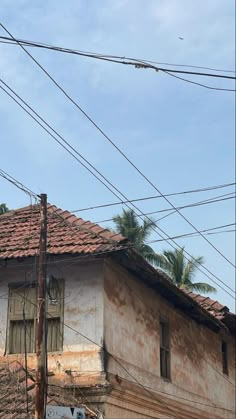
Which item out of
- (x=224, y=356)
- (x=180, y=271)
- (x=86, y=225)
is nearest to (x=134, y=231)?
(x=180, y=271)

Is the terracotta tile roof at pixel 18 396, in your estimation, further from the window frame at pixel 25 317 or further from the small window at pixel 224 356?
the small window at pixel 224 356

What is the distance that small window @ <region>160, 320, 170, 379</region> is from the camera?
16141 millimetres

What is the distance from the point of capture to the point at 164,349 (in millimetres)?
16344

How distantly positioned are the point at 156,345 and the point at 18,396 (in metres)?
5.22

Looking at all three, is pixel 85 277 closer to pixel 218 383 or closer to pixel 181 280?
pixel 218 383

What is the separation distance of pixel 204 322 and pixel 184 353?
165cm

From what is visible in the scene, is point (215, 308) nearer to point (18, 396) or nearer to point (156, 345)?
point (156, 345)

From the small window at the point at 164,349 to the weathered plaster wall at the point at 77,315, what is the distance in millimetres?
3680

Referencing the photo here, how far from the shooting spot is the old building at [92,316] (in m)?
12.7

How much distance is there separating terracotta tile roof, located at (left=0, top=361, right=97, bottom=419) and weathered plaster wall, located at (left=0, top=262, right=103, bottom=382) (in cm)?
59

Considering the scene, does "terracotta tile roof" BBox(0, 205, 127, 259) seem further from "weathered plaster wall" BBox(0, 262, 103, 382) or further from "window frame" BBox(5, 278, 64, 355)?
"window frame" BBox(5, 278, 64, 355)

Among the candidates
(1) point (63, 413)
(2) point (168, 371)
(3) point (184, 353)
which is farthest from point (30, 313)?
(3) point (184, 353)

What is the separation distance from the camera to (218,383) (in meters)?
19.8

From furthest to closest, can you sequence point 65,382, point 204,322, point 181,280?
point 181,280 < point 204,322 < point 65,382
